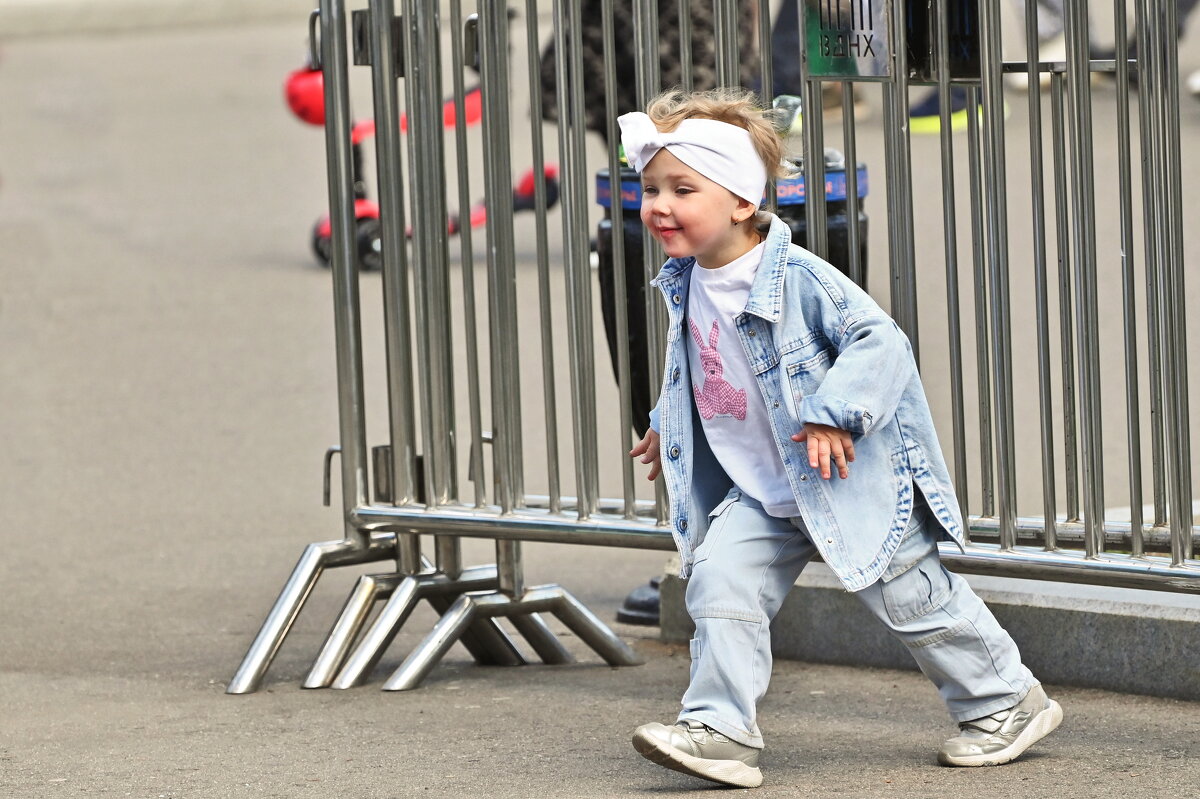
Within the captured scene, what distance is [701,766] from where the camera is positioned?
371 cm

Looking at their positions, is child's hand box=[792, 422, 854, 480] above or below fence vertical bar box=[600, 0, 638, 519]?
below

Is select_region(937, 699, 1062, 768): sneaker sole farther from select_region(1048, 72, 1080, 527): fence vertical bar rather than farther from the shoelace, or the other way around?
select_region(1048, 72, 1080, 527): fence vertical bar

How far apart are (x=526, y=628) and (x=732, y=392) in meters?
1.41

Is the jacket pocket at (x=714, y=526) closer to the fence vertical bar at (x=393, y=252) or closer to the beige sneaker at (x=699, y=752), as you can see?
the beige sneaker at (x=699, y=752)

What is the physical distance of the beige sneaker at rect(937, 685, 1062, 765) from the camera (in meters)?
3.85

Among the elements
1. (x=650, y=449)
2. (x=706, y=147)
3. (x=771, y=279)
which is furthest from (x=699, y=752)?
(x=706, y=147)

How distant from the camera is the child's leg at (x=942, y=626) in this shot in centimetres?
382

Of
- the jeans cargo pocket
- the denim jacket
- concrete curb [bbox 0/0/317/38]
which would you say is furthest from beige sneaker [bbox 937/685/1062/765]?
concrete curb [bbox 0/0/317/38]

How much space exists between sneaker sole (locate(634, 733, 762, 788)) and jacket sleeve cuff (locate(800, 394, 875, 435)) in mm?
657

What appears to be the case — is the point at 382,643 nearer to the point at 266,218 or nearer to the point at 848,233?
the point at 848,233

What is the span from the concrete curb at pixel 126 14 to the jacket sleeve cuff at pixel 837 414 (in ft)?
57.9

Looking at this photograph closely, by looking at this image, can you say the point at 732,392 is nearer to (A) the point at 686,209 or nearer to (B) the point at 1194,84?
(A) the point at 686,209

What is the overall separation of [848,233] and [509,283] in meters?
0.84

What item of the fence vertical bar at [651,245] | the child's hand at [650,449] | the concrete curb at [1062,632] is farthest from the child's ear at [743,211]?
the concrete curb at [1062,632]
